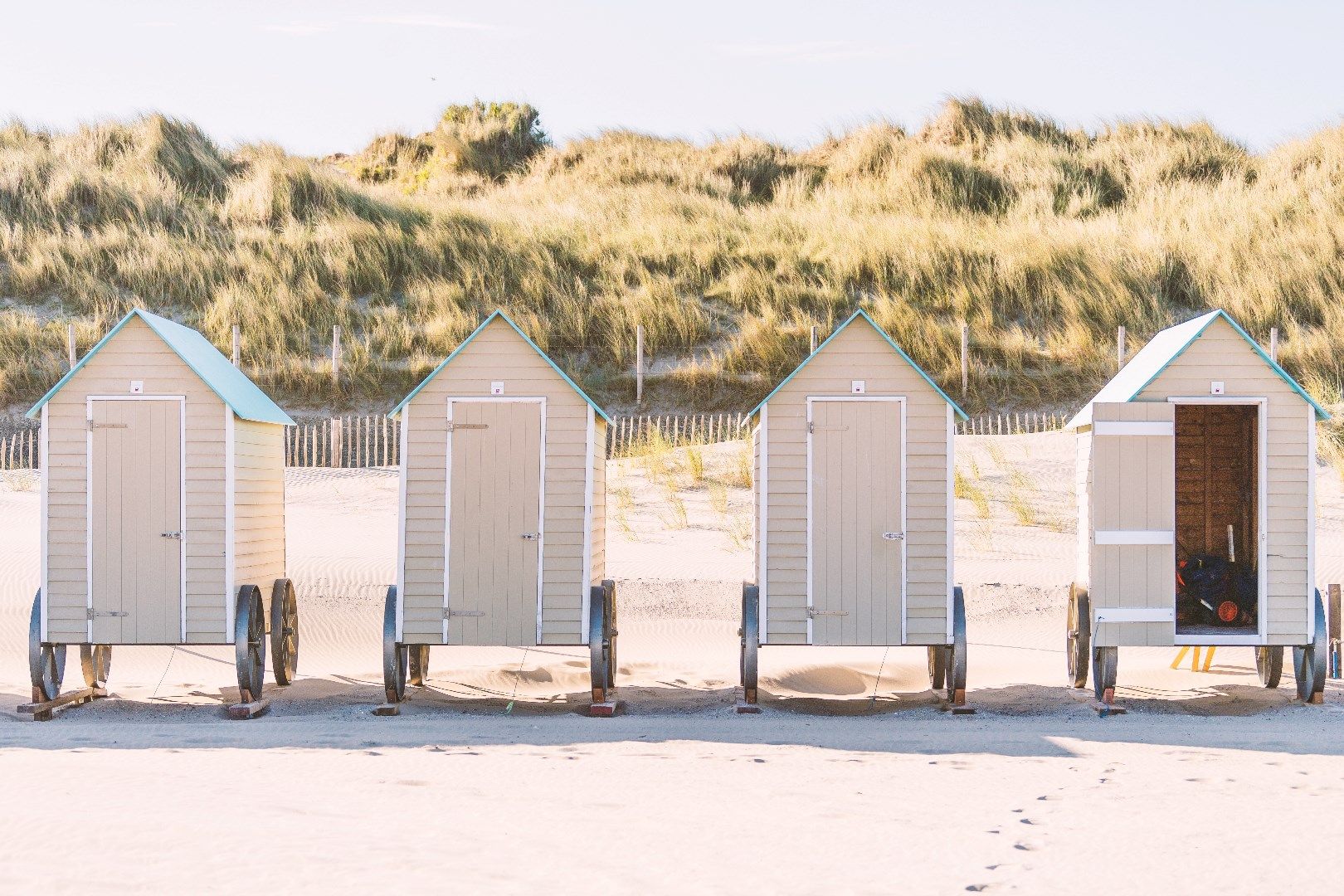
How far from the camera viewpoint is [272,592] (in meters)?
11.1

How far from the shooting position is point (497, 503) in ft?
34.5

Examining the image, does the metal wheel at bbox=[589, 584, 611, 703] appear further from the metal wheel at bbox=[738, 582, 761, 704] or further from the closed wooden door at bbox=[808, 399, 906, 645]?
the closed wooden door at bbox=[808, 399, 906, 645]

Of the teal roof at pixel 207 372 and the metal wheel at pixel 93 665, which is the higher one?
the teal roof at pixel 207 372

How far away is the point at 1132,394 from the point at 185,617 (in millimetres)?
7082

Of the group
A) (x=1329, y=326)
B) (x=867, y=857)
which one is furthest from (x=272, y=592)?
(x=1329, y=326)

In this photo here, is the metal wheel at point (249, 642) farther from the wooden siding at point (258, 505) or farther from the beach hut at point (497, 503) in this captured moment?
the beach hut at point (497, 503)

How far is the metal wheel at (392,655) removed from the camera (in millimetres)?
10227

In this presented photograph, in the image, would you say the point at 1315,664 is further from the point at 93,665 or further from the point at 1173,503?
the point at 93,665

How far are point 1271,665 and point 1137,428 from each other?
2586 millimetres

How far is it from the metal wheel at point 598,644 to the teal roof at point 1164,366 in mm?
3854

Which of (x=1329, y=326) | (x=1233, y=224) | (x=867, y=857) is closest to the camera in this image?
(x=867, y=857)

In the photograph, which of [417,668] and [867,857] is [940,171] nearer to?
[417,668]

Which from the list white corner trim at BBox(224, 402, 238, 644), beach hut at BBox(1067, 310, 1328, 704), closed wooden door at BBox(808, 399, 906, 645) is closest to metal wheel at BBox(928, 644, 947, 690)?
closed wooden door at BBox(808, 399, 906, 645)

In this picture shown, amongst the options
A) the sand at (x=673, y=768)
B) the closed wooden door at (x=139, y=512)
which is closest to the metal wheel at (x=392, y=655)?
the sand at (x=673, y=768)
